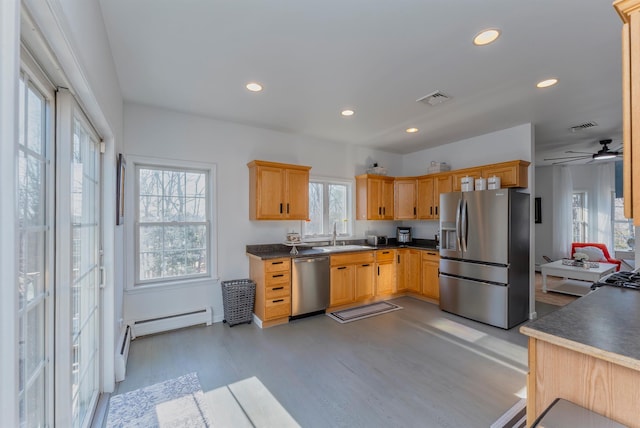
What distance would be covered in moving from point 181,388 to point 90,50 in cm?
250

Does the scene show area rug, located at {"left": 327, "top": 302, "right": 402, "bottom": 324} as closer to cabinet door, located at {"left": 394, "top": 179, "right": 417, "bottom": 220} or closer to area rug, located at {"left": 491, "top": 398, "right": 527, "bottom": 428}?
cabinet door, located at {"left": 394, "top": 179, "right": 417, "bottom": 220}

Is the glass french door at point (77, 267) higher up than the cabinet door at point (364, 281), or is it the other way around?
the glass french door at point (77, 267)

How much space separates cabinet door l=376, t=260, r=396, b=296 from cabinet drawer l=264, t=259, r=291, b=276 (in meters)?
1.71

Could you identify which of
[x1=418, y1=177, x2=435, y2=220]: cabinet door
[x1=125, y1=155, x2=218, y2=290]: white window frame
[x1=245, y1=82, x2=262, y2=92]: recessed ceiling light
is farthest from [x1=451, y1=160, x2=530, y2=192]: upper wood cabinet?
[x1=125, y1=155, x2=218, y2=290]: white window frame

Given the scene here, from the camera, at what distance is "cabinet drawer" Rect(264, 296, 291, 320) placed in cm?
360

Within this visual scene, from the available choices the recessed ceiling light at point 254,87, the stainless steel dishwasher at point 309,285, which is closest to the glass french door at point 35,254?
the recessed ceiling light at point 254,87

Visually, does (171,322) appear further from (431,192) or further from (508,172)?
(508,172)

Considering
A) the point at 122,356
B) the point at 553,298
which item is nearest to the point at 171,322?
the point at 122,356

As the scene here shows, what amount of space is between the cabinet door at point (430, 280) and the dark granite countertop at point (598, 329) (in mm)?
2766

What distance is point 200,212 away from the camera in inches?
149

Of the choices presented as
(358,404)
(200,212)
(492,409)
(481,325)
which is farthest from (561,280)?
(200,212)

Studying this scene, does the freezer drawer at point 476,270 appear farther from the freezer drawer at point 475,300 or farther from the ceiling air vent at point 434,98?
the ceiling air vent at point 434,98

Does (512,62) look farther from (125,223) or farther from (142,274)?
(142,274)

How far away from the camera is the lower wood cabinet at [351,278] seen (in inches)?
165
